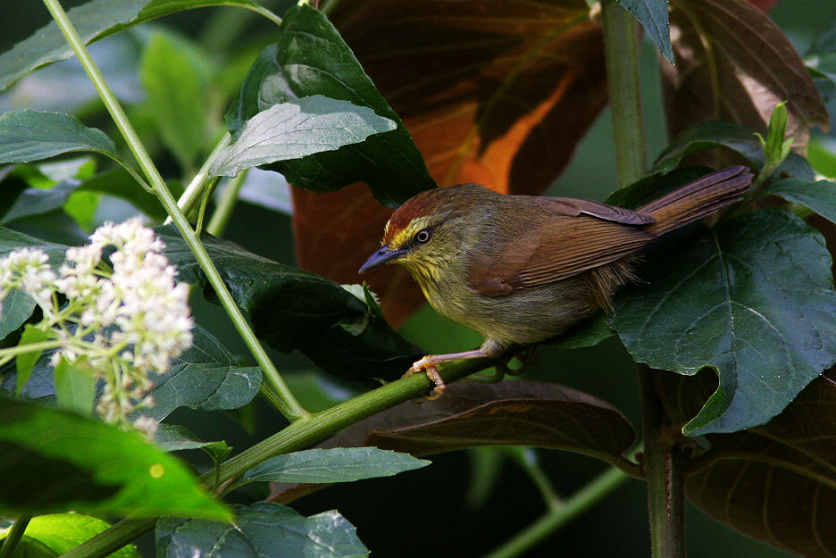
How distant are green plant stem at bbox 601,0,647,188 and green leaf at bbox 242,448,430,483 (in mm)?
1058

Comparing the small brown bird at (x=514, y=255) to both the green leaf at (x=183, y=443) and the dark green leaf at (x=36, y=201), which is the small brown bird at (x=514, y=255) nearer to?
the dark green leaf at (x=36, y=201)

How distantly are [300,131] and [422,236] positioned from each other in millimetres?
1182

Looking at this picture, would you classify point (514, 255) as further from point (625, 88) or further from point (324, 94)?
point (324, 94)

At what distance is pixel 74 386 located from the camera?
0.97m

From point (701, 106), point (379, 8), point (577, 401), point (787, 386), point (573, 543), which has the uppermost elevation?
point (379, 8)

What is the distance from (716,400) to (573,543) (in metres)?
2.92

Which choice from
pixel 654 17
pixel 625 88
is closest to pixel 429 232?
pixel 625 88

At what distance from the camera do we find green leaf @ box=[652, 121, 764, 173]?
183cm

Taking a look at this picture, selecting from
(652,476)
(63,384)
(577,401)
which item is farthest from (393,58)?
(63,384)

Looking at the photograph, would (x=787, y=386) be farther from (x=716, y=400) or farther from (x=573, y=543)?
(x=573, y=543)

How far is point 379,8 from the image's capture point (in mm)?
2062

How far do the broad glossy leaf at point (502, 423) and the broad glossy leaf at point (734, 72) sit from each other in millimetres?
775

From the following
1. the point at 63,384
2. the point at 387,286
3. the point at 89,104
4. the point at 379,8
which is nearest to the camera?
the point at 63,384

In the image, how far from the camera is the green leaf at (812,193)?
1.67 metres
